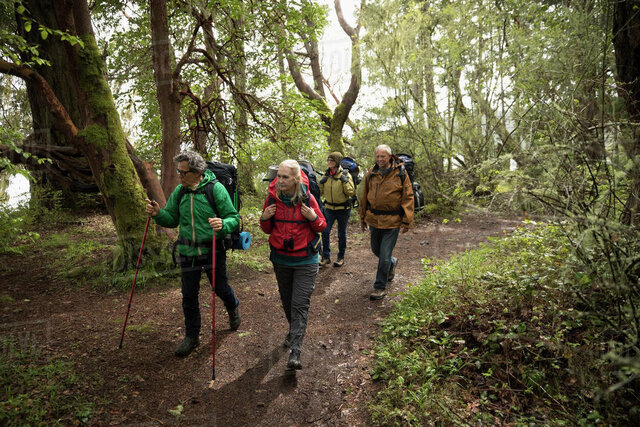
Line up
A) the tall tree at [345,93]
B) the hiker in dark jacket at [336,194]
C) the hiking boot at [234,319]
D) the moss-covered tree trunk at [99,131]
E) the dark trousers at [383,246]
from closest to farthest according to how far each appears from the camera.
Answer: the hiking boot at [234,319]
the dark trousers at [383,246]
the moss-covered tree trunk at [99,131]
the hiker in dark jacket at [336,194]
the tall tree at [345,93]

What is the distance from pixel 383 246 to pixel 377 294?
816mm

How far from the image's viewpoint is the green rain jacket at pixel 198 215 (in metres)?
3.81

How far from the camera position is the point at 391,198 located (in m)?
5.20

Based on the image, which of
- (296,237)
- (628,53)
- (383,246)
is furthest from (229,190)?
(628,53)

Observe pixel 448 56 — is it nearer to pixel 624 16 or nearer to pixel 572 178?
pixel 624 16

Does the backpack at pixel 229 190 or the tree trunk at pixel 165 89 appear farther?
the tree trunk at pixel 165 89

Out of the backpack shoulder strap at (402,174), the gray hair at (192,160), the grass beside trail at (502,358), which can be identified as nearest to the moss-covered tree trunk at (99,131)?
the gray hair at (192,160)

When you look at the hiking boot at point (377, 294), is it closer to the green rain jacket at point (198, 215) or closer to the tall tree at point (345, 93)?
the green rain jacket at point (198, 215)

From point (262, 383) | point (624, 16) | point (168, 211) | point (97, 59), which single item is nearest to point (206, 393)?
point (262, 383)

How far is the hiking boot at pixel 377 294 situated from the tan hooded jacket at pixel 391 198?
111cm

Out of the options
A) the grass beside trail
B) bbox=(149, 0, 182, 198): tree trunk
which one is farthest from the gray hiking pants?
bbox=(149, 0, 182, 198): tree trunk

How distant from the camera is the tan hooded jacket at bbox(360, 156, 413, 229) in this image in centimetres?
515

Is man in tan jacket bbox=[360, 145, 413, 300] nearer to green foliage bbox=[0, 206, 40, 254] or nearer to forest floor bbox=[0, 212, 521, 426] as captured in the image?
forest floor bbox=[0, 212, 521, 426]

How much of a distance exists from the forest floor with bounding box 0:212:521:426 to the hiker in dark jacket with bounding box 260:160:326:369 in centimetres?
48
